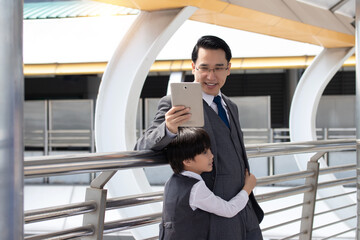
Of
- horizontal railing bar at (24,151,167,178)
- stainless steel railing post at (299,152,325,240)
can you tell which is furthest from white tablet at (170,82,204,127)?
stainless steel railing post at (299,152,325,240)

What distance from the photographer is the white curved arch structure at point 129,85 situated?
263 inches

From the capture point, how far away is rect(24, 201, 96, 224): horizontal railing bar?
1934mm

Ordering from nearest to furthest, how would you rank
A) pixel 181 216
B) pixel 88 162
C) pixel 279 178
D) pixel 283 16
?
1. pixel 181 216
2. pixel 88 162
3. pixel 279 178
4. pixel 283 16

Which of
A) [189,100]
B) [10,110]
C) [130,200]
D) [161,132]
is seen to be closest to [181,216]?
[161,132]

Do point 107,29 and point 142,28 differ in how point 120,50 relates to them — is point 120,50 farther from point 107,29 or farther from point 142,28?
point 107,29

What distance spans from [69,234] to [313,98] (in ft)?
33.5

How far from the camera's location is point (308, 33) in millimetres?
9531

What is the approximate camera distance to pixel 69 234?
2.04 m

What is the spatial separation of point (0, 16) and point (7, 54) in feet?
0.32

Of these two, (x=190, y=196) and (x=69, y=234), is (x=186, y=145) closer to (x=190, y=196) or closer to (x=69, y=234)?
(x=190, y=196)

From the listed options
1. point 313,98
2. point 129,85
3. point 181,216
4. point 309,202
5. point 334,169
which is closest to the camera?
point 181,216

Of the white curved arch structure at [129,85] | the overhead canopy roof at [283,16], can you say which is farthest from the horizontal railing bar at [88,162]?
the white curved arch structure at [129,85]

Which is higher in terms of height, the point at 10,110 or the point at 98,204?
the point at 10,110

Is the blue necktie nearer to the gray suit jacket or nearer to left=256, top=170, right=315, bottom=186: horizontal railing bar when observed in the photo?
the gray suit jacket
